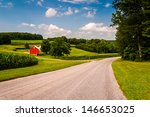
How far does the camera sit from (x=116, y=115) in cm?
931

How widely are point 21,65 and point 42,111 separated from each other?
103ft

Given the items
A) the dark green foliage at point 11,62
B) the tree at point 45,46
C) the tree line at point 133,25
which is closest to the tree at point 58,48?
the tree at point 45,46

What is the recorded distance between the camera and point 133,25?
53.3 metres

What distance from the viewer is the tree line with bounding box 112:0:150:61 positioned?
5325cm

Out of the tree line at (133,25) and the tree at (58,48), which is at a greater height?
the tree line at (133,25)

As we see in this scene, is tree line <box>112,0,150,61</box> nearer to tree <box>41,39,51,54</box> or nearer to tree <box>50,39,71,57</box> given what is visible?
tree <box>50,39,71,57</box>

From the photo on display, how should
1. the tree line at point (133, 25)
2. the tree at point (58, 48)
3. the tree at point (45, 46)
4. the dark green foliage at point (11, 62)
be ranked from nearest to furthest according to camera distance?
1. the dark green foliage at point (11, 62)
2. the tree line at point (133, 25)
3. the tree at point (58, 48)
4. the tree at point (45, 46)

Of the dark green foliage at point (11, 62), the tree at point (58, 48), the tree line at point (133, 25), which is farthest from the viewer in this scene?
the tree at point (58, 48)

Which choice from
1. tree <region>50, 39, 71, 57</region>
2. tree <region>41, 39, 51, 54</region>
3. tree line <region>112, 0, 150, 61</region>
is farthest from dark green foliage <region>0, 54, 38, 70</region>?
tree <region>41, 39, 51, 54</region>

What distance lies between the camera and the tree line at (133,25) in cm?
5325

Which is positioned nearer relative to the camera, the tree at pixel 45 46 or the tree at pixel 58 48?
the tree at pixel 58 48

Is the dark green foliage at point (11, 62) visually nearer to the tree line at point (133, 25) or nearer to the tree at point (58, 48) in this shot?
the tree line at point (133, 25)

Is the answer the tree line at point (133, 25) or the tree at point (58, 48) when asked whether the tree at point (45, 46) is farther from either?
the tree line at point (133, 25)

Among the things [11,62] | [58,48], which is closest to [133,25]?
[11,62]
